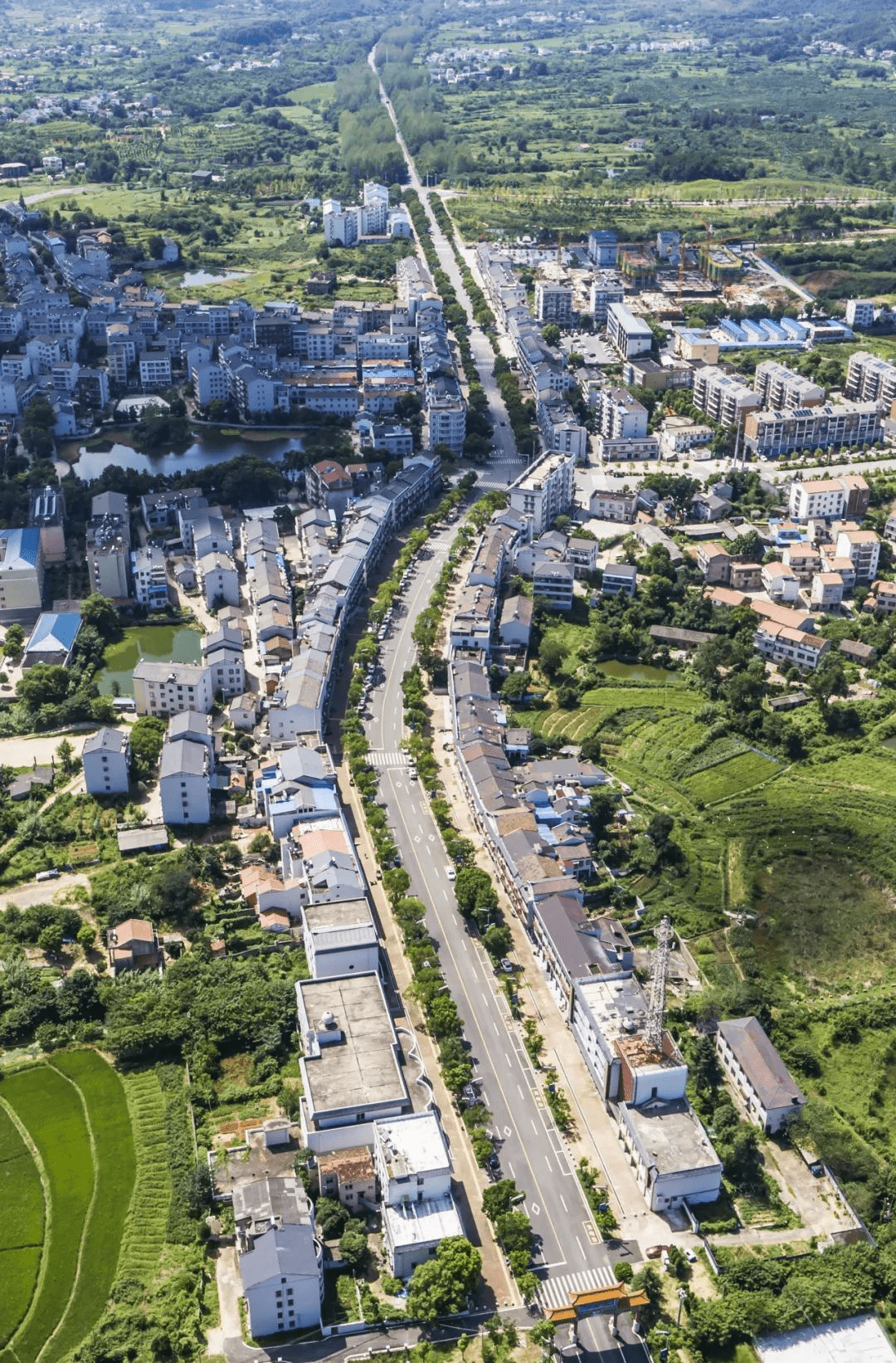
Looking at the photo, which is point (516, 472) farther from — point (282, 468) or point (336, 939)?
point (336, 939)

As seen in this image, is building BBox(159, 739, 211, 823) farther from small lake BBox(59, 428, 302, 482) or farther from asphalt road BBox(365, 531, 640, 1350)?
small lake BBox(59, 428, 302, 482)

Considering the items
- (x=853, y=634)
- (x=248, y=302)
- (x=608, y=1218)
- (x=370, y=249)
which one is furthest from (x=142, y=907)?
(x=370, y=249)

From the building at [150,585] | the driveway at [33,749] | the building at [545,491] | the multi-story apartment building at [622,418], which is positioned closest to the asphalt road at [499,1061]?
the driveway at [33,749]

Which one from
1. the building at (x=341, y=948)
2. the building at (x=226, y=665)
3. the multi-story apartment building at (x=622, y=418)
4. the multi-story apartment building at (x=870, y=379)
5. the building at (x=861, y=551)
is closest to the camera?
the building at (x=341, y=948)

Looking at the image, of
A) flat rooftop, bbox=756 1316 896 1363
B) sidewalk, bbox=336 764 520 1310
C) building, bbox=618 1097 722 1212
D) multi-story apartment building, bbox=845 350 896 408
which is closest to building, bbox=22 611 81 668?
sidewalk, bbox=336 764 520 1310

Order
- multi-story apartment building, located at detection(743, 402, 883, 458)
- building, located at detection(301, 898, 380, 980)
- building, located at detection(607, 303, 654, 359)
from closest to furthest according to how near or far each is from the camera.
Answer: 1. building, located at detection(301, 898, 380, 980)
2. multi-story apartment building, located at detection(743, 402, 883, 458)
3. building, located at detection(607, 303, 654, 359)

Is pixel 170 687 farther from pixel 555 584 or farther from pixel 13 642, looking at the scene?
pixel 555 584

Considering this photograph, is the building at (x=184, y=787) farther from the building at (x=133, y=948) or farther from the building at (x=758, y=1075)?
the building at (x=758, y=1075)
